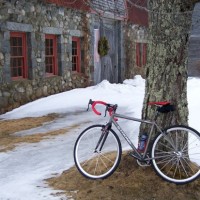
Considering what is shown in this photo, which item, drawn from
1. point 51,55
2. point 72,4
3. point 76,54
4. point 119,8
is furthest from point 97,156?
point 119,8

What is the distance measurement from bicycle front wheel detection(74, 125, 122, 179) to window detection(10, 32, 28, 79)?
6842 millimetres

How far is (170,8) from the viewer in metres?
4.88

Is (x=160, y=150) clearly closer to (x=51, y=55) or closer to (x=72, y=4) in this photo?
(x=51, y=55)

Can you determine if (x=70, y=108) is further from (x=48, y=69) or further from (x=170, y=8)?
(x=170, y=8)

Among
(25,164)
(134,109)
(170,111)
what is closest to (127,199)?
(170,111)

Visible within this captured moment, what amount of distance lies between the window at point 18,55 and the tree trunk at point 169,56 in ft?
23.8

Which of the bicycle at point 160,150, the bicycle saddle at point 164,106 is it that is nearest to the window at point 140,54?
the bicycle at point 160,150

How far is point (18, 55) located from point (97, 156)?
7.31m

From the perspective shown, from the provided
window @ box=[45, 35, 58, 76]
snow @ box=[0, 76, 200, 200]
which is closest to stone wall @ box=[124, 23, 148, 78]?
snow @ box=[0, 76, 200, 200]

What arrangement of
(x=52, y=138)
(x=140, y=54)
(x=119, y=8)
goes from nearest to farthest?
(x=52, y=138) < (x=119, y=8) < (x=140, y=54)

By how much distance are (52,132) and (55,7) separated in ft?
20.3

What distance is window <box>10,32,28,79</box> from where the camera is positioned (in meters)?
11.6

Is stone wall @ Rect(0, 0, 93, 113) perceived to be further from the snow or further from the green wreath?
the green wreath

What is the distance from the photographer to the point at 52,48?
545 inches
